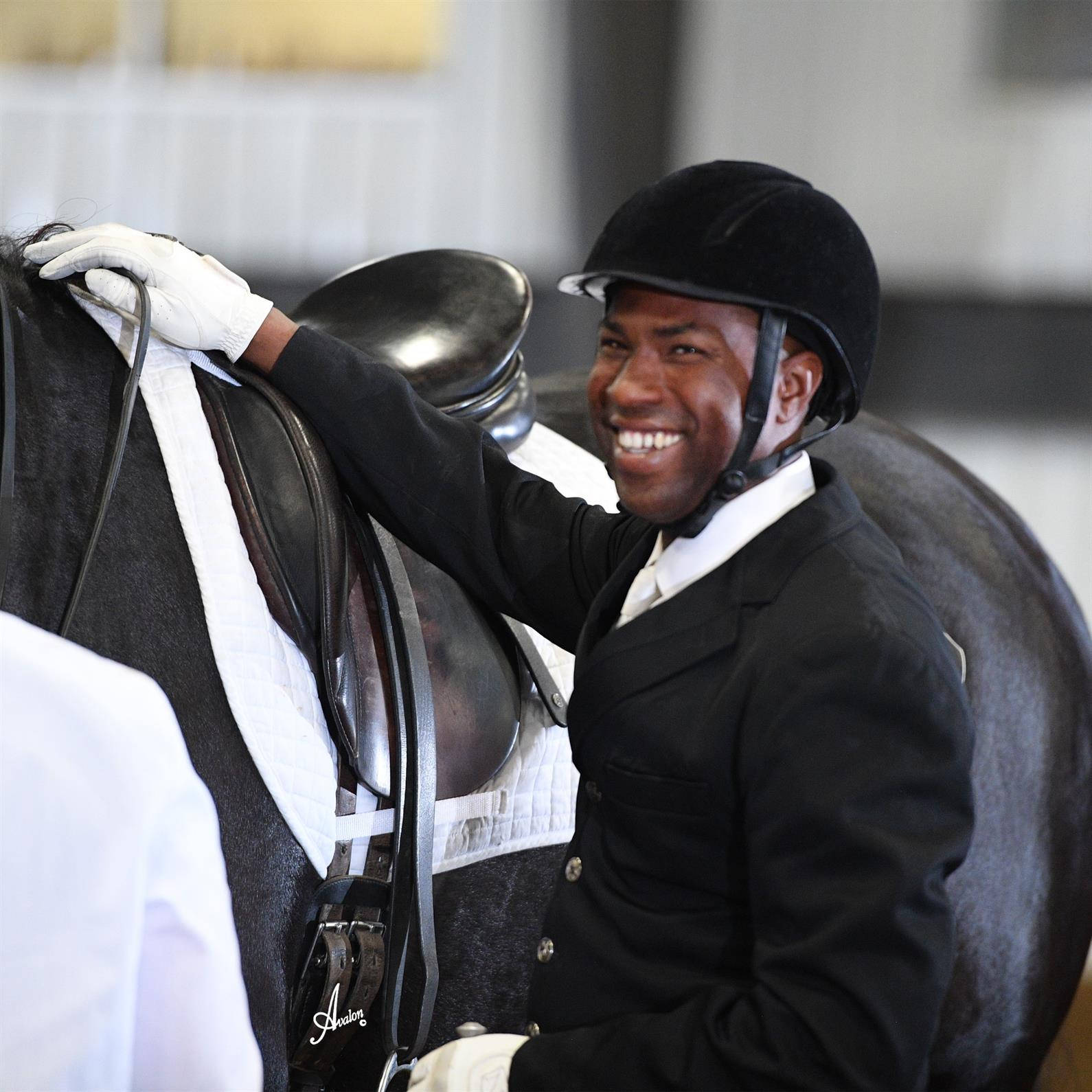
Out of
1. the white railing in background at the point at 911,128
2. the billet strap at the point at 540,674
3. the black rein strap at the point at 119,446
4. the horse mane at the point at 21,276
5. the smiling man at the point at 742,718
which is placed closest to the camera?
the smiling man at the point at 742,718

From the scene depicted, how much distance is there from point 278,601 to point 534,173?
3.99 m

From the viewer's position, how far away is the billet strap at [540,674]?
51.7 inches

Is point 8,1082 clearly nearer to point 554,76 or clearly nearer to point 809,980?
point 809,980

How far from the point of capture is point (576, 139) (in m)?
4.77

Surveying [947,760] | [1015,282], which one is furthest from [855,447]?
[1015,282]

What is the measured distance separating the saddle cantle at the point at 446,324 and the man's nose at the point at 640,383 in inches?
22.0

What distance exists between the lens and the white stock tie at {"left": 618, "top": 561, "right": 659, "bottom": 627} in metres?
0.92

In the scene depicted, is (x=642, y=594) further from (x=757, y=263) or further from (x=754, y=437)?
(x=757, y=263)

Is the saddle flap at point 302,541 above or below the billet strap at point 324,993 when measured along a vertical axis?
above

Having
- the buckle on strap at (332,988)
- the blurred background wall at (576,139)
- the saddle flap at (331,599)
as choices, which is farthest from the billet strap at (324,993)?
the blurred background wall at (576,139)

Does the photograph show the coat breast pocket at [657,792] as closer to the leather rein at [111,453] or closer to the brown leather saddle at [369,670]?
the brown leather saddle at [369,670]

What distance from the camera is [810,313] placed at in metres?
0.86

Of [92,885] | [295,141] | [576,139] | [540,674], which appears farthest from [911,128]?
[92,885]

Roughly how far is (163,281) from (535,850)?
71cm
